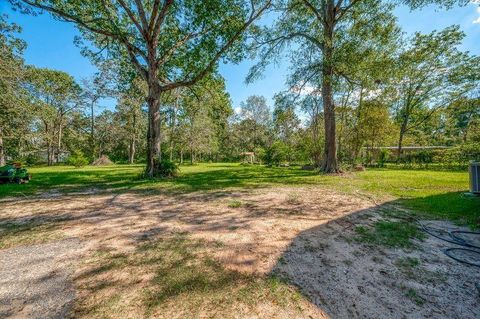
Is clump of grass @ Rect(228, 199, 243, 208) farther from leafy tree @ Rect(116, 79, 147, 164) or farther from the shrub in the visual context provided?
leafy tree @ Rect(116, 79, 147, 164)

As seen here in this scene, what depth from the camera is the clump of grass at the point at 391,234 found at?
3.01 m

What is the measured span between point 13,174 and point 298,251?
12335mm

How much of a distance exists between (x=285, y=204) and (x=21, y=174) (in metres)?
11.6

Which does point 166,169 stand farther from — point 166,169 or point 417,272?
point 417,272

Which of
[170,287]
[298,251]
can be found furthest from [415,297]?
[170,287]

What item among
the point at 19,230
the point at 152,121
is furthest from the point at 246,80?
the point at 19,230

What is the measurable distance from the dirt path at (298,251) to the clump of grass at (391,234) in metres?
0.15

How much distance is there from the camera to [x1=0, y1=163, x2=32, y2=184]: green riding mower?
8852 millimetres

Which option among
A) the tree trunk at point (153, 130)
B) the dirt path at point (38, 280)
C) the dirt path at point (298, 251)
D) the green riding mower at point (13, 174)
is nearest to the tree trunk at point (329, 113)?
the dirt path at point (298, 251)

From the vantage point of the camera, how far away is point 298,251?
2709 millimetres

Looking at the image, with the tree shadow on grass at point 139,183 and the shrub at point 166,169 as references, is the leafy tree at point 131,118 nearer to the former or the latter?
the tree shadow on grass at point 139,183

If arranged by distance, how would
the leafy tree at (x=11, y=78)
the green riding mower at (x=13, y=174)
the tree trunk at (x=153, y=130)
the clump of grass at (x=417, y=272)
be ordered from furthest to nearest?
the leafy tree at (x=11, y=78) < the tree trunk at (x=153, y=130) < the green riding mower at (x=13, y=174) < the clump of grass at (x=417, y=272)

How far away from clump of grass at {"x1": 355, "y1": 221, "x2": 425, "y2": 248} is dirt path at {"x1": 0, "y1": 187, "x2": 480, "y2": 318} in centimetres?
15

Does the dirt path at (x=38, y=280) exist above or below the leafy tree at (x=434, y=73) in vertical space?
below
